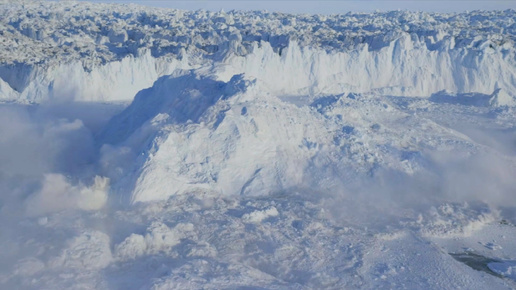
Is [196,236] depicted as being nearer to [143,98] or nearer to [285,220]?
[285,220]

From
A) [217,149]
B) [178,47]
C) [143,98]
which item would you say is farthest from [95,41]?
[217,149]

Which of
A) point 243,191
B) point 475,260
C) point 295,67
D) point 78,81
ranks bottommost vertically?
point 475,260

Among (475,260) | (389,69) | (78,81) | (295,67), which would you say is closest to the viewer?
(475,260)

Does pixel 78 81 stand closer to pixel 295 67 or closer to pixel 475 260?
pixel 295 67

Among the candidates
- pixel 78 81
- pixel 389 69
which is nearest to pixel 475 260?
pixel 78 81

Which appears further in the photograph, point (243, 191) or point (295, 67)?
point (295, 67)

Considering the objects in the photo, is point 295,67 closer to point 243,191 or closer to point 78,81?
point 78,81

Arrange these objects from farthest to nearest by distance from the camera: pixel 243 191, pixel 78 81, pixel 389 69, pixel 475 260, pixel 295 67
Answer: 1. pixel 389 69
2. pixel 295 67
3. pixel 78 81
4. pixel 243 191
5. pixel 475 260

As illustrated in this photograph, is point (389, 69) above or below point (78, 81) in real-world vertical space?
above

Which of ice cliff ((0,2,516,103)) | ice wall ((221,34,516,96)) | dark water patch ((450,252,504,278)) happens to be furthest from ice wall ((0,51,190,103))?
dark water patch ((450,252,504,278))

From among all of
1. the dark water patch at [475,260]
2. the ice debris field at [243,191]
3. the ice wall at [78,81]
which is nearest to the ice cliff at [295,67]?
the ice wall at [78,81]

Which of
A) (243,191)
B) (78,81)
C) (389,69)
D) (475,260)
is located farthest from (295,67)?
(475,260)
